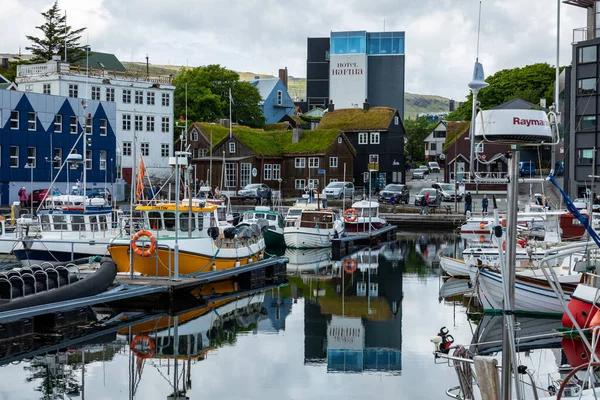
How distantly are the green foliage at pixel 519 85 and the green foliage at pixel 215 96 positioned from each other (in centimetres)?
2418

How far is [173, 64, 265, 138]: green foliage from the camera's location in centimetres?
9000

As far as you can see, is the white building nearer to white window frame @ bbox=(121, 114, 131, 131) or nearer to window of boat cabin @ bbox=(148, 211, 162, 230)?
white window frame @ bbox=(121, 114, 131, 131)

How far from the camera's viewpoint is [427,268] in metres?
39.3

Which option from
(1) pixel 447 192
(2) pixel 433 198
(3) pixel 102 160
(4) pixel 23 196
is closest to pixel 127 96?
(3) pixel 102 160

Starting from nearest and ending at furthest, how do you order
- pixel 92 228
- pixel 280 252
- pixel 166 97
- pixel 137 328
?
1. pixel 137 328
2. pixel 92 228
3. pixel 280 252
4. pixel 166 97

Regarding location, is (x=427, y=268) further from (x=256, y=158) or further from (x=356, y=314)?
(x=256, y=158)

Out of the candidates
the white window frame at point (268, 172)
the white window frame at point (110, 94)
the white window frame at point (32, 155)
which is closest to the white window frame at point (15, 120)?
the white window frame at point (32, 155)

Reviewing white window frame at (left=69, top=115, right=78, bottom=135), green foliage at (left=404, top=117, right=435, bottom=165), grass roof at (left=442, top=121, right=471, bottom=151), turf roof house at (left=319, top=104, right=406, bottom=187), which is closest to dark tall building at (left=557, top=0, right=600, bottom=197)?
grass roof at (left=442, top=121, right=471, bottom=151)

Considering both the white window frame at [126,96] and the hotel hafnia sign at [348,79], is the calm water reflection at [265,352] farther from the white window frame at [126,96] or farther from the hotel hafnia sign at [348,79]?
the hotel hafnia sign at [348,79]

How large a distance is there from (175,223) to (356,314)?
6551 millimetres

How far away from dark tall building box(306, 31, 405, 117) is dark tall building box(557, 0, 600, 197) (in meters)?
46.5

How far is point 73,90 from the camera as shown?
67062 mm

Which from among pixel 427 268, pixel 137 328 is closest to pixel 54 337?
pixel 137 328

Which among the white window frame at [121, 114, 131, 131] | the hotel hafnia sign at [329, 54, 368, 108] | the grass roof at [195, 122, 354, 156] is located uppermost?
the hotel hafnia sign at [329, 54, 368, 108]
